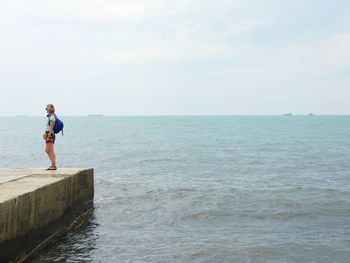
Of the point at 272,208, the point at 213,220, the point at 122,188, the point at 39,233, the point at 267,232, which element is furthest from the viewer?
the point at 122,188

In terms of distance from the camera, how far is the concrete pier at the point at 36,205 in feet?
24.7

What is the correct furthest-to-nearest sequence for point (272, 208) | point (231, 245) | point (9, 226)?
point (272, 208), point (231, 245), point (9, 226)

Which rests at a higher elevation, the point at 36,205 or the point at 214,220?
the point at 36,205

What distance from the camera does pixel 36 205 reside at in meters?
8.70

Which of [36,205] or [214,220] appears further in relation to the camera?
[214,220]

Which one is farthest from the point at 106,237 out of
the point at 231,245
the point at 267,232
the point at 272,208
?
the point at 272,208

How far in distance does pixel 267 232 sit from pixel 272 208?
306 cm

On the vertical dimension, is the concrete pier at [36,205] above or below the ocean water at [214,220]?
above

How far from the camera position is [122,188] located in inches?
734

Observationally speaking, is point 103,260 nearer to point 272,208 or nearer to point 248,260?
point 248,260

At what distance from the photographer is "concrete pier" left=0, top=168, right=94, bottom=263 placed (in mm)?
7531

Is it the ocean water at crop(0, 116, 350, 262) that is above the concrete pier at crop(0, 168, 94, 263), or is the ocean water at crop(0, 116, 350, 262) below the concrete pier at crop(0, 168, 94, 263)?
below

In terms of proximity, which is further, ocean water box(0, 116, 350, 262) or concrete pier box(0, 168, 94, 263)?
ocean water box(0, 116, 350, 262)

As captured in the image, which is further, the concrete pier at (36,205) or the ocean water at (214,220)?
the ocean water at (214,220)
